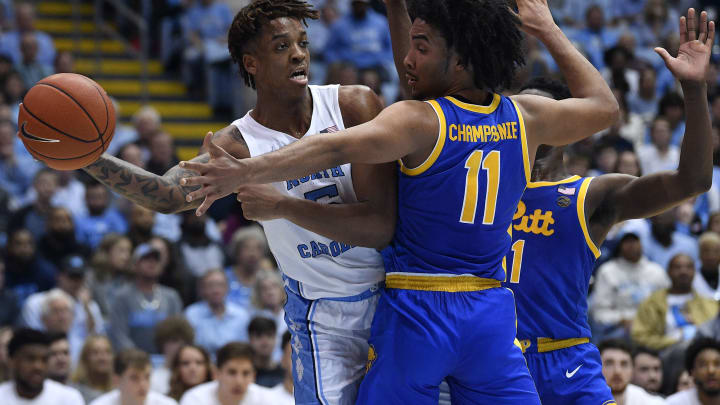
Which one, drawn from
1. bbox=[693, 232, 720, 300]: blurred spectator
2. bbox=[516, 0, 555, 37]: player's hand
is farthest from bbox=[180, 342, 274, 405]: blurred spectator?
bbox=[693, 232, 720, 300]: blurred spectator

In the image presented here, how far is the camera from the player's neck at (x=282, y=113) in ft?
13.8

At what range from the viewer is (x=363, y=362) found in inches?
167

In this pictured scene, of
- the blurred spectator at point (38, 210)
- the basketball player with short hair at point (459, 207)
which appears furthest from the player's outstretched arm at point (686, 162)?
the blurred spectator at point (38, 210)

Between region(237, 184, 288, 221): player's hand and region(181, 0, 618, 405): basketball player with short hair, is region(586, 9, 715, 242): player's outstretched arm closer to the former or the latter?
region(181, 0, 618, 405): basketball player with short hair

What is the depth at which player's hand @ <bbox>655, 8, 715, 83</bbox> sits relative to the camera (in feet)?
14.2

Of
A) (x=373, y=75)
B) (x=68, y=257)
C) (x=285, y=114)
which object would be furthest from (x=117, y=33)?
(x=285, y=114)

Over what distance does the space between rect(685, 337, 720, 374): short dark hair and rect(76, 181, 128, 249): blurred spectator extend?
5705mm

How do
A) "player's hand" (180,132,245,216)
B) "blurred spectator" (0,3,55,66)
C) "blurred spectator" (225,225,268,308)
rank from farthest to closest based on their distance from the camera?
"blurred spectator" (0,3,55,66) → "blurred spectator" (225,225,268,308) → "player's hand" (180,132,245,216)

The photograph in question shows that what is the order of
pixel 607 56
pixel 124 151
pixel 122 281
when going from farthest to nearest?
1. pixel 607 56
2. pixel 124 151
3. pixel 122 281

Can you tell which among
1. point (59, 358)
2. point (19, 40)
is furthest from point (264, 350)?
point (19, 40)

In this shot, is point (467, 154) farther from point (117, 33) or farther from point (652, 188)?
point (117, 33)

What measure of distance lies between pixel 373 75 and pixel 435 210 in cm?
888

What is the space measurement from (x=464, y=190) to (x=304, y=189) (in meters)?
0.73

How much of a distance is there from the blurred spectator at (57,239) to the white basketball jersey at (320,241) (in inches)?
238
